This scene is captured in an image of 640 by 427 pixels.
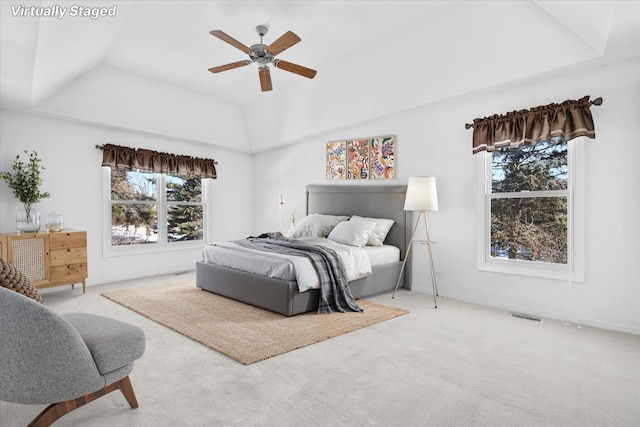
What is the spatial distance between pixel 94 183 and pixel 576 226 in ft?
19.5

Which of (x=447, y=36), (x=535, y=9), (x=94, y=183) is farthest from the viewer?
(x=94, y=183)

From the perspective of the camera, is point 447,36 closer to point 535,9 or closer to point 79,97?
point 535,9

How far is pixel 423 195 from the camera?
4375 millimetres

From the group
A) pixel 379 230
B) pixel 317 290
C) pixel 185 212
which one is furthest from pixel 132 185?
pixel 379 230

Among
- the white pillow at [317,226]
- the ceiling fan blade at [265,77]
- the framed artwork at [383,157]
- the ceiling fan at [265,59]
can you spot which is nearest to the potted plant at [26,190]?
the ceiling fan at [265,59]

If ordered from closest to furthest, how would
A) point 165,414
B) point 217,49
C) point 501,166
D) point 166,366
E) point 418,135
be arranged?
point 165,414 → point 166,366 → point 501,166 → point 217,49 → point 418,135

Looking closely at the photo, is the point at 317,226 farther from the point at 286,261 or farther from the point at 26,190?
the point at 26,190

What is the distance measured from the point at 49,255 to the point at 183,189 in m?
2.44

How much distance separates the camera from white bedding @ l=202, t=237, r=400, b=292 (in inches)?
149

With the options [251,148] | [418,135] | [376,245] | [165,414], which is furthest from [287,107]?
[165,414]

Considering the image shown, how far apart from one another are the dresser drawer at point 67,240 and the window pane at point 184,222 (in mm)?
1684

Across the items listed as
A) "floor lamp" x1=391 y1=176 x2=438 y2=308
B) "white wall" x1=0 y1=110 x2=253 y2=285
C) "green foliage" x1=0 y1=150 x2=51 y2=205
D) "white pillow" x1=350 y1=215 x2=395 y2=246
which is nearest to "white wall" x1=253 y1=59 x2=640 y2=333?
"floor lamp" x1=391 y1=176 x2=438 y2=308

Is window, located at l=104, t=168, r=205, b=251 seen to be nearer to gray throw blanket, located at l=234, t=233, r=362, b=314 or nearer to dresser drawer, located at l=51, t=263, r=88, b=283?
dresser drawer, located at l=51, t=263, r=88, b=283

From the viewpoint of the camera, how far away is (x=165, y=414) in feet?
6.74
